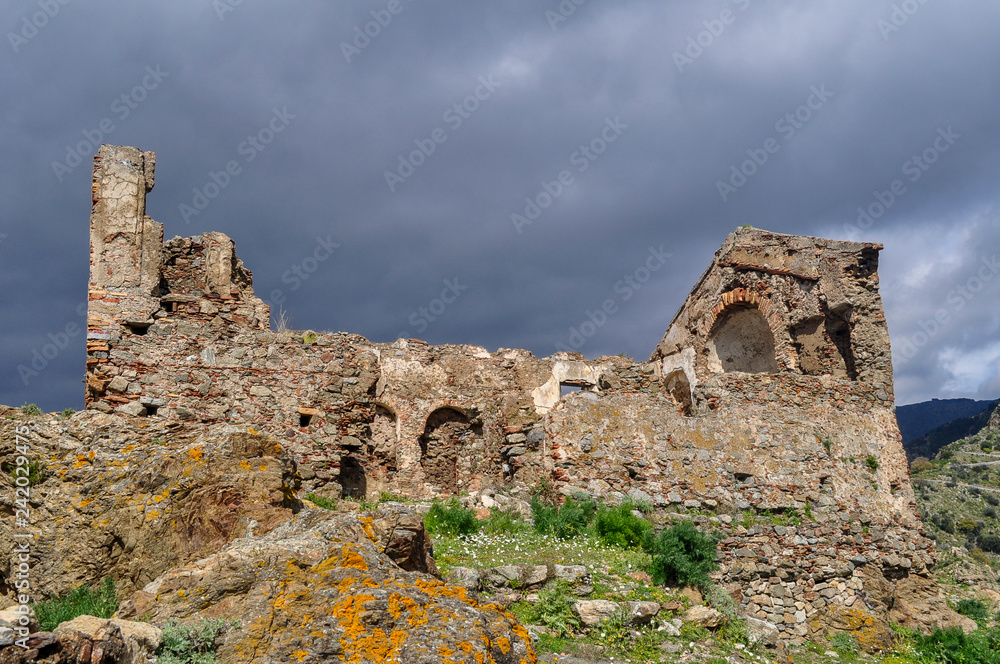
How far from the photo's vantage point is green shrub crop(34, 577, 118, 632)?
5.31 m

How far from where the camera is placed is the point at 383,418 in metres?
20.4

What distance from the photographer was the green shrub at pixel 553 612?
840 cm

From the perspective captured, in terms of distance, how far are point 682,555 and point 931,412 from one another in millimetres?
105035

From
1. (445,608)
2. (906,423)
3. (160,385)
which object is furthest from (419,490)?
(906,423)

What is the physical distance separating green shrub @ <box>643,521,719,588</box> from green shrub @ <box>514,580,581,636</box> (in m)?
2.29

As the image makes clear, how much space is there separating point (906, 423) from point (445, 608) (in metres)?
111

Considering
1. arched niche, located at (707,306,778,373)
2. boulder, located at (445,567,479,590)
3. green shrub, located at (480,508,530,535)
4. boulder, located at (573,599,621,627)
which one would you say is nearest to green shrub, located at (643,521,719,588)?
boulder, located at (573,599,621,627)

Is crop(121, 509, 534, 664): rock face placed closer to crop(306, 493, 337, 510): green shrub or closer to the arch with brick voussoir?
crop(306, 493, 337, 510): green shrub

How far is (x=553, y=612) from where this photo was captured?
862cm

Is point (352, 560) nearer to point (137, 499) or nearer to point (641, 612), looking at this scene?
point (137, 499)

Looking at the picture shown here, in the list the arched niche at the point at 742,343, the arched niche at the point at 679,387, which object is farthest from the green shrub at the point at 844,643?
the arched niche at the point at 742,343

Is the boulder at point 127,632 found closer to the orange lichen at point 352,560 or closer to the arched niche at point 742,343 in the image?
the orange lichen at point 352,560

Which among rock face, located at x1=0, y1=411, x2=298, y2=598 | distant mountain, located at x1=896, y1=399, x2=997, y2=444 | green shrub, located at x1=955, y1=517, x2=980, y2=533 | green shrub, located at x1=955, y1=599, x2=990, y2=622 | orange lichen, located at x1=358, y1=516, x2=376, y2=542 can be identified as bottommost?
green shrub, located at x1=955, y1=599, x2=990, y2=622

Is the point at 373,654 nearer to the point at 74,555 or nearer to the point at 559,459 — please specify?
the point at 74,555
